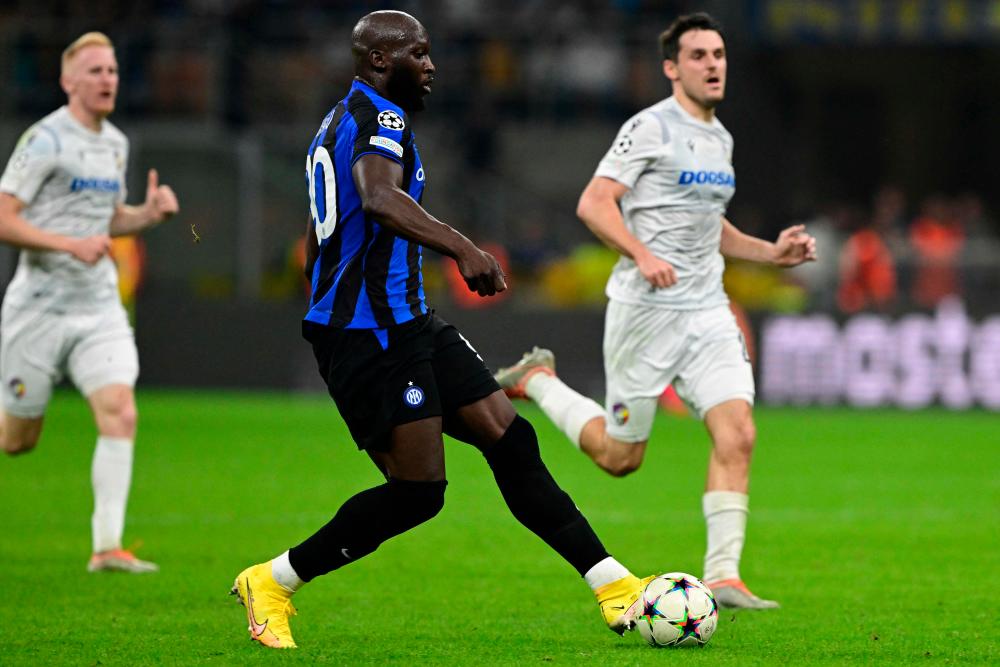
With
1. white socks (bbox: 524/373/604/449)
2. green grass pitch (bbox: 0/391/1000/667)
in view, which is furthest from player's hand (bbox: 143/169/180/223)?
white socks (bbox: 524/373/604/449)

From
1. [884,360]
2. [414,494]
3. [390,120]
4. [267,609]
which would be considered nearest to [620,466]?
[414,494]

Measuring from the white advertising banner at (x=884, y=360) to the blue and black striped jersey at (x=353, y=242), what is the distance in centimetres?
1451

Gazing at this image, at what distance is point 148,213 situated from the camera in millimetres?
8969

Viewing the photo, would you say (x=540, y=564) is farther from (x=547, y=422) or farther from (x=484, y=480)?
(x=547, y=422)

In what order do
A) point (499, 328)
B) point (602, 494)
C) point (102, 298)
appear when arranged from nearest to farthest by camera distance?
point (102, 298) → point (602, 494) → point (499, 328)

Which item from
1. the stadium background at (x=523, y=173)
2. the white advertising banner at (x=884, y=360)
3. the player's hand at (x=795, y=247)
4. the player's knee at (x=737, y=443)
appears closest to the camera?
the player's knee at (x=737, y=443)

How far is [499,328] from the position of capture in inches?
826

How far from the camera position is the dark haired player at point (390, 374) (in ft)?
20.1

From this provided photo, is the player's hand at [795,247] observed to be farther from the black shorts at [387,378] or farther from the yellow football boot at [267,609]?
the yellow football boot at [267,609]

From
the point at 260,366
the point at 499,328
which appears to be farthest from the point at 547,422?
the point at 260,366

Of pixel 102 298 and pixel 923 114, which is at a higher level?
pixel 923 114

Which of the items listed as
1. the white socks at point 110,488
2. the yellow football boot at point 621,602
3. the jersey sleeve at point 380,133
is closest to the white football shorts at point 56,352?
the white socks at point 110,488

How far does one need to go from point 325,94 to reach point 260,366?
5.64 metres

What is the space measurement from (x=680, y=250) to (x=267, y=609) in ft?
8.97
